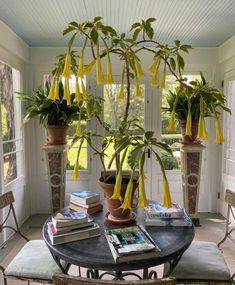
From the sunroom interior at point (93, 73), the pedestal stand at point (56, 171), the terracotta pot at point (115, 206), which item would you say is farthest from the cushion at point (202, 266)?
the pedestal stand at point (56, 171)

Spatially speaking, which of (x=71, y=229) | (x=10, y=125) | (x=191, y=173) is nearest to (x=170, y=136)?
(x=191, y=173)

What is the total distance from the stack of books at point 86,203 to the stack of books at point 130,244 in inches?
12.7

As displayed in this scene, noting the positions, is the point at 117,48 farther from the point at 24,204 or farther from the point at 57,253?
→ the point at 24,204

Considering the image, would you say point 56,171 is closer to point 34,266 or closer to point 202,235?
point 34,266

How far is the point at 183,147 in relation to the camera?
10.5ft

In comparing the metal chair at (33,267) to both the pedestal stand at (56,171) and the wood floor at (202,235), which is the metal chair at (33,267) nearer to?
the wood floor at (202,235)

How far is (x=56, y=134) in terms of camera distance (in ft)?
10.4

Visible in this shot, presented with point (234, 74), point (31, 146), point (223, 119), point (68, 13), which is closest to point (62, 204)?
→ point (31, 146)

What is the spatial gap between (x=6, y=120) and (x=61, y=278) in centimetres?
250

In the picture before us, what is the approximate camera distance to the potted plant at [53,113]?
3.03m

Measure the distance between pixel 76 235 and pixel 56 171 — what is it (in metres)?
1.88

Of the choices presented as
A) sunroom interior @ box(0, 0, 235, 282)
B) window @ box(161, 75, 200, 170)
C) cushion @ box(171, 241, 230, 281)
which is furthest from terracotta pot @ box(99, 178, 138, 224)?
window @ box(161, 75, 200, 170)

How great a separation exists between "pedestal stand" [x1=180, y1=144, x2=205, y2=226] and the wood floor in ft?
0.69

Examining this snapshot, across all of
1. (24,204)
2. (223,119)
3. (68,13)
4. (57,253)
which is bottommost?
(24,204)
